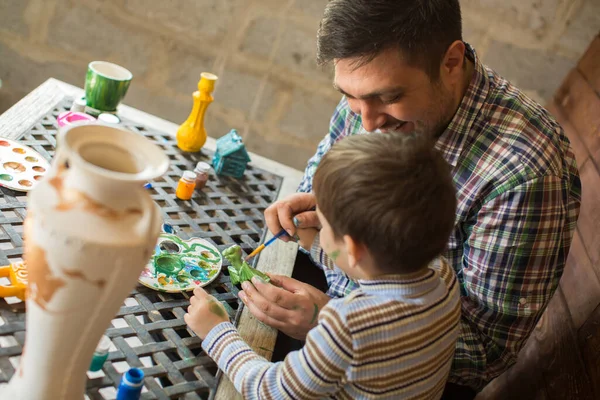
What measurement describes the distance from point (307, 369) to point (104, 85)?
114 centimetres

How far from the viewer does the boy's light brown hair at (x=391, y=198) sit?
38.7 inches

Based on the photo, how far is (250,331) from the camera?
124cm

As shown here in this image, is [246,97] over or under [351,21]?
under

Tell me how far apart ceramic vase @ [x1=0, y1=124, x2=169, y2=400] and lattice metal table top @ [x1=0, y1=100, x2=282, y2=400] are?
0.14 metres

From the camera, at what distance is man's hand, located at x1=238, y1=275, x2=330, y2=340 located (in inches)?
49.2

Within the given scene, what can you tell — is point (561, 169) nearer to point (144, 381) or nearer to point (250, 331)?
point (250, 331)

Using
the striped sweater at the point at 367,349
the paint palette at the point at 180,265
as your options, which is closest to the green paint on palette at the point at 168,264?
the paint palette at the point at 180,265

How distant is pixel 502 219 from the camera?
134 cm

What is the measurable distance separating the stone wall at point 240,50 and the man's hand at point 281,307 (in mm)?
1679

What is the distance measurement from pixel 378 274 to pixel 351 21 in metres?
0.56

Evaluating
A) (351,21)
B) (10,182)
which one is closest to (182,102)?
(10,182)

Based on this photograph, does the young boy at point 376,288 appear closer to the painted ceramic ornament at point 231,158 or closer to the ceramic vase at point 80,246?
the ceramic vase at point 80,246

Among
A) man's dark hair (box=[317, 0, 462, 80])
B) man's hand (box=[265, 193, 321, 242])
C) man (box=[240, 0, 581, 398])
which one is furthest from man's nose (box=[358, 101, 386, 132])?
man's hand (box=[265, 193, 321, 242])

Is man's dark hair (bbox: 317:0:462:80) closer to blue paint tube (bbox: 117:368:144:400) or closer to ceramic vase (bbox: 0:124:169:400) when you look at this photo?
ceramic vase (bbox: 0:124:169:400)
